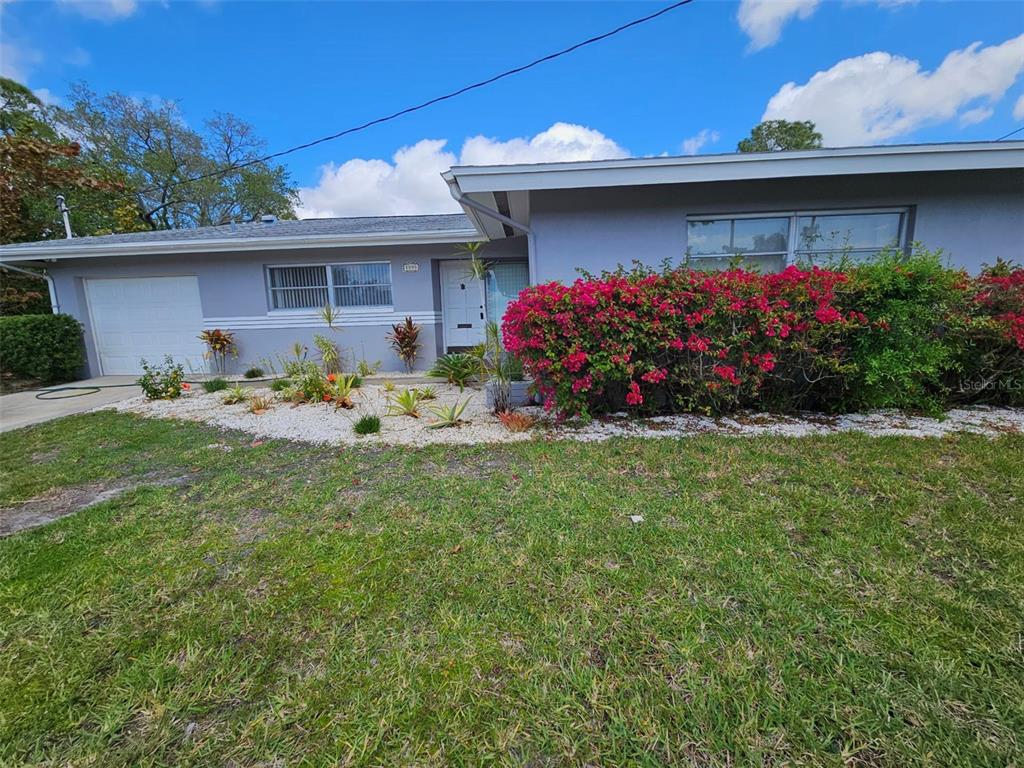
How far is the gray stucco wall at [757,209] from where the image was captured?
18.2 ft

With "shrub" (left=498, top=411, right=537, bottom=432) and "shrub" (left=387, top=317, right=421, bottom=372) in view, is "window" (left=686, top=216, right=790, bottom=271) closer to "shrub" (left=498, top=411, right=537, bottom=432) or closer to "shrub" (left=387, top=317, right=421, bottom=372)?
"shrub" (left=498, top=411, right=537, bottom=432)

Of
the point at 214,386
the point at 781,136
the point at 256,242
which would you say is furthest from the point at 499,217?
the point at 781,136

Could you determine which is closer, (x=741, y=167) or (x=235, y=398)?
(x=741, y=167)

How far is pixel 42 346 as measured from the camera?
8562 mm

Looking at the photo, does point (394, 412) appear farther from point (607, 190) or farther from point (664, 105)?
point (664, 105)

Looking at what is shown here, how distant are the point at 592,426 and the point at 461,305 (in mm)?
5697

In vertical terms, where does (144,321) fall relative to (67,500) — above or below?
above

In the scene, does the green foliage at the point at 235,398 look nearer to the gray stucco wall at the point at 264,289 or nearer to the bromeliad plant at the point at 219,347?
the gray stucco wall at the point at 264,289

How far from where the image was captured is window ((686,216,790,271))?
5.80 meters

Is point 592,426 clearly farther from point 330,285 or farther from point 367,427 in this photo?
point 330,285

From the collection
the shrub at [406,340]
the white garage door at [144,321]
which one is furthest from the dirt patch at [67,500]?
the white garage door at [144,321]

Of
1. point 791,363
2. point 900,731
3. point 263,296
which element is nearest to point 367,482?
point 900,731

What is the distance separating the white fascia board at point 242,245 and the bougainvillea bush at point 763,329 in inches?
180

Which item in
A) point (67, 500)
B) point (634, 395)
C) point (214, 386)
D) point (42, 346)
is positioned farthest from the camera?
point (42, 346)
